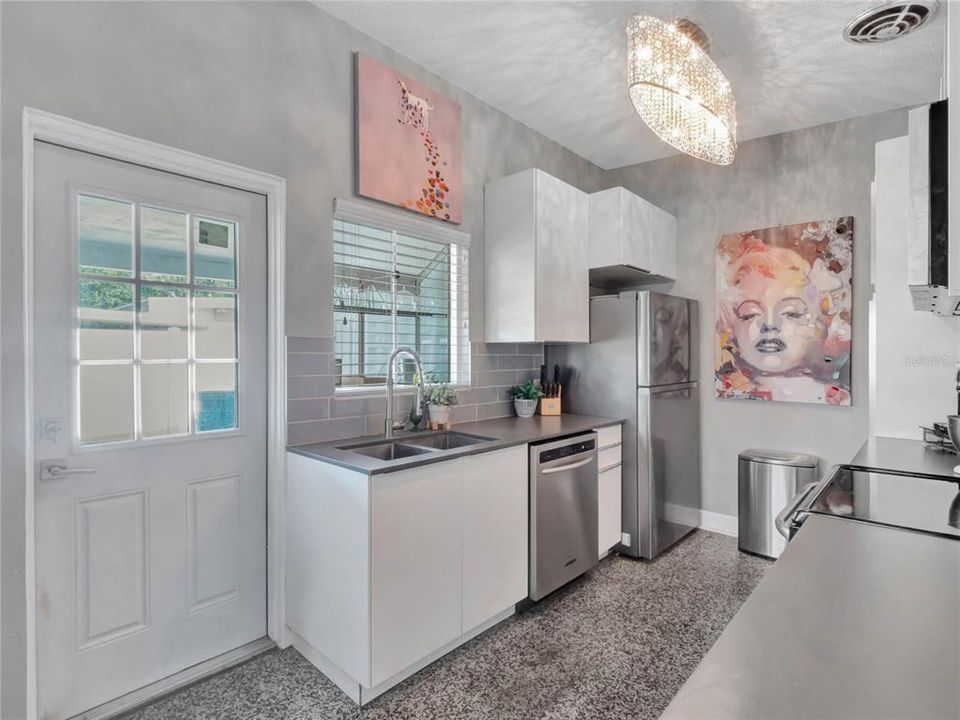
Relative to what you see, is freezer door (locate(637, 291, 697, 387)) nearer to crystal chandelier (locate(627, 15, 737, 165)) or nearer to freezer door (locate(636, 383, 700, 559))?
freezer door (locate(636, 383, 700, 559))

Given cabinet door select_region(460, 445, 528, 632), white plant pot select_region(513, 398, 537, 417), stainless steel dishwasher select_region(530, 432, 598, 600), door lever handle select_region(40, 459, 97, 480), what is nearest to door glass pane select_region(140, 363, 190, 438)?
door lever handle select_region(40, 459, 97, 480)

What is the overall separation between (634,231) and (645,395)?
3.64 feet

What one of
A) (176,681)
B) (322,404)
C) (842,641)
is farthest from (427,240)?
(842,641)

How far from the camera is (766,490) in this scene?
129 inches

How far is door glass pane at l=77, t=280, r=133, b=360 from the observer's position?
68.5 inches

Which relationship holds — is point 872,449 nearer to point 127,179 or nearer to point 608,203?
point 608,203

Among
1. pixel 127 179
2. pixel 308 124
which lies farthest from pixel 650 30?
pixel 127 179

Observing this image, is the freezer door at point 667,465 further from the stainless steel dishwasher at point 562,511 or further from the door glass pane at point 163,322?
the door glass pane at point 163,322

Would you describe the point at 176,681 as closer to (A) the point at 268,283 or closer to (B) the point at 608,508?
(A) the point at 268,283

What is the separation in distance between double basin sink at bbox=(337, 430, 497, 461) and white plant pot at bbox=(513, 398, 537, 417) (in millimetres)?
733

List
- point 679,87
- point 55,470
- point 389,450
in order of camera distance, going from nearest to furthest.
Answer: point 55,470, point 679,87, point 389,450

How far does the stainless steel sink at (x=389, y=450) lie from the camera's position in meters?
2.35

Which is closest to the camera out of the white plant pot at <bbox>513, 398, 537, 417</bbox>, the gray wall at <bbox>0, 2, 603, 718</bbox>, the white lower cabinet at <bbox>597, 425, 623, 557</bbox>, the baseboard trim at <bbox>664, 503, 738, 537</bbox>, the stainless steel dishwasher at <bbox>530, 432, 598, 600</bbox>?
the gray wall at <bbox>0, 2, 603, 718</bbox>

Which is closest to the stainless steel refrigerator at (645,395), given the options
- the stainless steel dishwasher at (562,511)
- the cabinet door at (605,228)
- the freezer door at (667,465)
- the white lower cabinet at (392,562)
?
the freezer door at (667,465)
